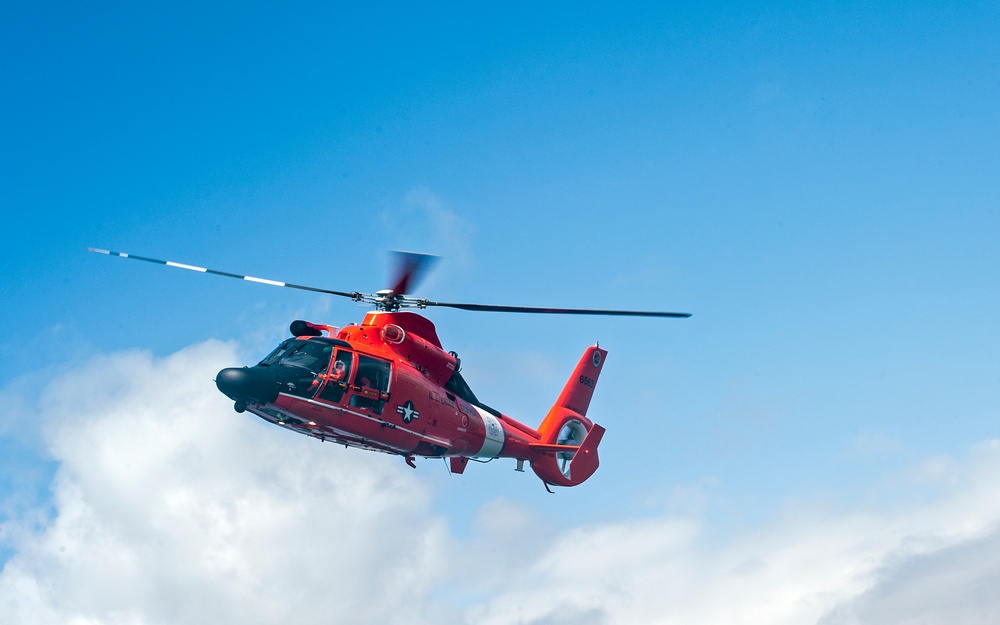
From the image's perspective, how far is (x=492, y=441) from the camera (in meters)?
46.9

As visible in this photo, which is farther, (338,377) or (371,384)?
(371,384)

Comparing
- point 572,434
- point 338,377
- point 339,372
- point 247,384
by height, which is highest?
point 572,434

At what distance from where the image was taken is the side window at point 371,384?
3906 cm

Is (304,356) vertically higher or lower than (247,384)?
higher

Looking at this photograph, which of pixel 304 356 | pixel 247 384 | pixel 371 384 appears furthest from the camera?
pixel 371 384

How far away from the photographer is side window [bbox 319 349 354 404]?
38188mm

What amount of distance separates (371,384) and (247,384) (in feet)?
16.2

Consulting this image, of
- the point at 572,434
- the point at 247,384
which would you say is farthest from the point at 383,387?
the point at 572,434

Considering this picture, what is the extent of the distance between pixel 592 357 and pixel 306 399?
2304 cm

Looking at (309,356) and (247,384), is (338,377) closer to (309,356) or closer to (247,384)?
(309,356)

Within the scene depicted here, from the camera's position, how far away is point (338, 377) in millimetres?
38500

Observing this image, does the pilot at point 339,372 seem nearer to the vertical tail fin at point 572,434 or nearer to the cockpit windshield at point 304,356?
the cockpit windshield at point 304,356

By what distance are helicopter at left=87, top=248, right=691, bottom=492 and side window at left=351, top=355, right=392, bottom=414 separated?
4 cm

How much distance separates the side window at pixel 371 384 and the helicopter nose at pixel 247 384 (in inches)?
129
